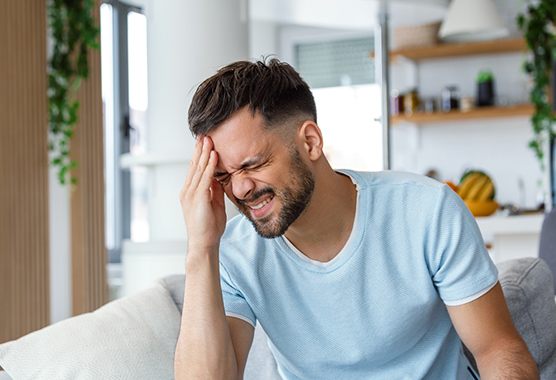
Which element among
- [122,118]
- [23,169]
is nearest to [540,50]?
[122,118]

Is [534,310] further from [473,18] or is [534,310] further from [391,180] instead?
[473,18]

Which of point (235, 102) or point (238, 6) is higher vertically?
point (238, 6)

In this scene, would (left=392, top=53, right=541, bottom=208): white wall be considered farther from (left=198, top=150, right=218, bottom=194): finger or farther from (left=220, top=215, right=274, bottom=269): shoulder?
(left=198, top=150, right=218, bottom=194): finger

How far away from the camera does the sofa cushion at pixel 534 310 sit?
1.77 m

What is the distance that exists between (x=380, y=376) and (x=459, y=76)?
4.69 metres

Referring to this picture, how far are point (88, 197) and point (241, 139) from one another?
9.32 feet

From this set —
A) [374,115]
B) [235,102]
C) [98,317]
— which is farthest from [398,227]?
[374,115]

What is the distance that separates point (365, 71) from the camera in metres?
6.53

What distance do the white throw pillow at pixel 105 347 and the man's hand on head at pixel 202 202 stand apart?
0.90 ft

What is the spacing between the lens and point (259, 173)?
4.48 ft

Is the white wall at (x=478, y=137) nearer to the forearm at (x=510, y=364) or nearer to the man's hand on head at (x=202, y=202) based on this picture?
Result: the forearm at (x=510, y=364)

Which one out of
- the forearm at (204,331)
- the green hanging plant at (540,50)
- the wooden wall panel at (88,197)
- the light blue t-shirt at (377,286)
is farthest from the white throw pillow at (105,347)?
the green hanging plant at (540,50)

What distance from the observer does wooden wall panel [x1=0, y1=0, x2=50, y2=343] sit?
3227mm

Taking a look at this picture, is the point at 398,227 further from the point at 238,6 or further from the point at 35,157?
the point at 35,157
